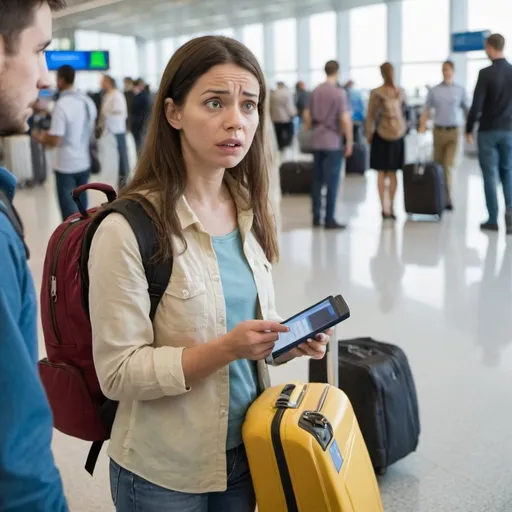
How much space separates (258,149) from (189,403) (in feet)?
2.06

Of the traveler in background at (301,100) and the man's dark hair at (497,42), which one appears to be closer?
the man's dark hair at (497,42)

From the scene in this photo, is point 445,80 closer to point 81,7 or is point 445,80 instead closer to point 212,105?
point 212,105

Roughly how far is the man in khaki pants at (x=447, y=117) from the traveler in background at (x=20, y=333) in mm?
8173

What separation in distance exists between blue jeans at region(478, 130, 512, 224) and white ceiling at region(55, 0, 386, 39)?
16.9 m

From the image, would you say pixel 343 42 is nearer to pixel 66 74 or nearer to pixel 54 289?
pixel 66 74

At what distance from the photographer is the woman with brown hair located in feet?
4.69

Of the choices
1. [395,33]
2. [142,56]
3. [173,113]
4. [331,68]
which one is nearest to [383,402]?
[173,113]

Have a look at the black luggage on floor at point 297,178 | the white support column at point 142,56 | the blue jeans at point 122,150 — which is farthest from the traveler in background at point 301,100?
the white support column at point 142,56

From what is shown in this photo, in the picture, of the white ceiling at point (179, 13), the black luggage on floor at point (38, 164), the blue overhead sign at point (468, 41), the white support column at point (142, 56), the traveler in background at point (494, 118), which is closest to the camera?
the traveler in background at point (494, 118)

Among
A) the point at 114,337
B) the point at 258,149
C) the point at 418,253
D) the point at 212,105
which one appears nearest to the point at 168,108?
the point at 212,105

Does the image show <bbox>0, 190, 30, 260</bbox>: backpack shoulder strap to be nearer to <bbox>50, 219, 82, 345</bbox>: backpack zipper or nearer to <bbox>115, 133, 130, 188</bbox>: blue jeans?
<bbox>50, 219, 82, 345</bbox>: backpack zipper

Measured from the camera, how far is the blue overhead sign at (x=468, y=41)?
16.2 m

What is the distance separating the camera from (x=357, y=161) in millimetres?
13281

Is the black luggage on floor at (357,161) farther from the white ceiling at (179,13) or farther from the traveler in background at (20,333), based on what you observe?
the traveler in background at (20,333)
